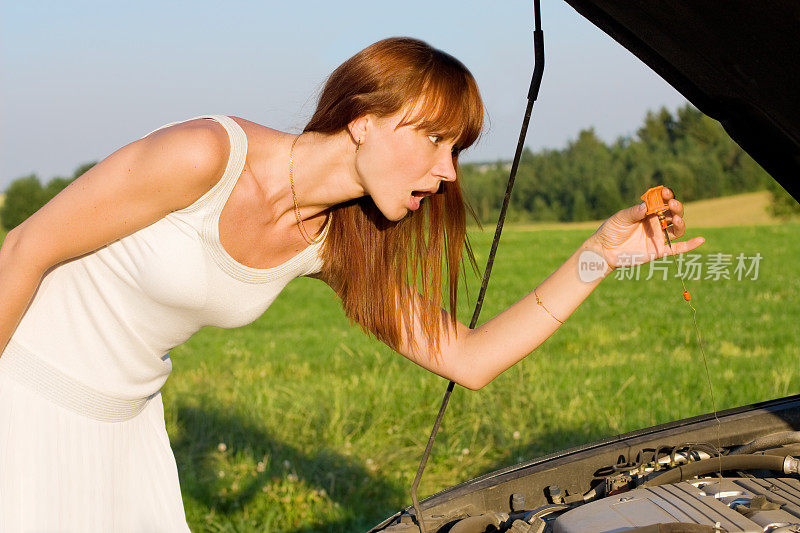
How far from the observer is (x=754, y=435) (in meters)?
2.11

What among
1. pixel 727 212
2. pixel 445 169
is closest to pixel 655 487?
pixel 445 169

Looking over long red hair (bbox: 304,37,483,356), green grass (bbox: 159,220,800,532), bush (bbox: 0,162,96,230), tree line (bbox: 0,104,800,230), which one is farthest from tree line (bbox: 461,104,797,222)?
long red hair (bbox: 304,37,483,356)

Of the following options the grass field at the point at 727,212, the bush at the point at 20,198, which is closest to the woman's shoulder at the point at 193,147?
the grass field at the point at 727,212

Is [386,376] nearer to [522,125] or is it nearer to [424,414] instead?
[424,414]

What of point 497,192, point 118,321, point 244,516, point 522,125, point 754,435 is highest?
point 497,192

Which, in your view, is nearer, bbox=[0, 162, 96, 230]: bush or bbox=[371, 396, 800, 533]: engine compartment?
bbox=[371, 396, 800, 533]: engine compartment

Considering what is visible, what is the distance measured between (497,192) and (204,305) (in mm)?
32079

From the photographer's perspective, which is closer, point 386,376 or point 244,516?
point 244,516

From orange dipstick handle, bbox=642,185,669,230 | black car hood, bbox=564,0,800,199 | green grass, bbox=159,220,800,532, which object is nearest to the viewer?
black car hood, bbox=564,0,800,199

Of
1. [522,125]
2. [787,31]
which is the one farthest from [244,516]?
[787,31]

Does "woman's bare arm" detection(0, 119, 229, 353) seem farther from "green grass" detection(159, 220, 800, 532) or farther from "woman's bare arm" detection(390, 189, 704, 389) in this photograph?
"green grass" detection(159, 220, 800, 532)

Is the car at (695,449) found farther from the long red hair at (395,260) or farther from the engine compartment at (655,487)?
the long red hair at (395,260)

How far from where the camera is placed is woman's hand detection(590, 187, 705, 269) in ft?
6.57

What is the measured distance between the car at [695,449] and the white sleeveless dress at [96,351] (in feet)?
2.43
